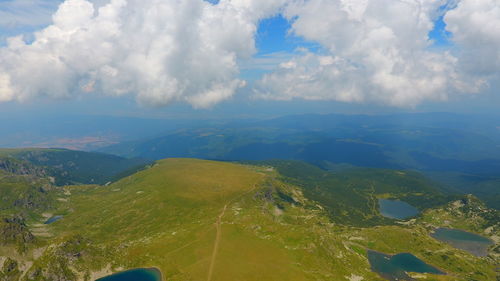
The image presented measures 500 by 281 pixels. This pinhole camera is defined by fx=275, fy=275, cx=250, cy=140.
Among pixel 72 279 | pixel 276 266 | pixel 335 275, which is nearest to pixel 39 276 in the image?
pixel 72 279

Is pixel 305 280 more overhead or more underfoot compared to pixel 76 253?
more underfoot

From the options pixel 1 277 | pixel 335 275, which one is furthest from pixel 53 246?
pixel 335 275

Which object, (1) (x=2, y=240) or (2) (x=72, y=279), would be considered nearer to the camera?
(2) (x=72, y=279)

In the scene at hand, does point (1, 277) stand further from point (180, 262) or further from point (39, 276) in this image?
point (180, 262)

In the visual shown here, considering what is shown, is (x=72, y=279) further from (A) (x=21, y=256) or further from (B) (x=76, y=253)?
(A) (x=21, y=256)

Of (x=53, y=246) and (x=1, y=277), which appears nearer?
(x=1, y=277)

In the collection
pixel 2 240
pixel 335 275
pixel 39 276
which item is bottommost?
pixel 335 275
